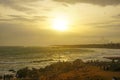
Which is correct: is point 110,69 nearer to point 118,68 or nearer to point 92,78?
point 118,68

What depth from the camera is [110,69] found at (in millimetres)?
37406

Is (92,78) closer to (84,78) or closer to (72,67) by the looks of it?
(84,78)

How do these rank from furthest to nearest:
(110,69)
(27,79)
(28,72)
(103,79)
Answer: (110,69), (28,72), (27,79), (103,79)

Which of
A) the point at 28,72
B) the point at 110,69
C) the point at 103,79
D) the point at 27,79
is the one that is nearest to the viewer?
the point at 103,79

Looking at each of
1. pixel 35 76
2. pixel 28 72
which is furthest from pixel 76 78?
pixel 28 72

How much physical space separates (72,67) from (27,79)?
9.82 metres

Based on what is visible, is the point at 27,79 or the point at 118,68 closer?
the point at 27,79

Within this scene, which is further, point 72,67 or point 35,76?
point 72,67

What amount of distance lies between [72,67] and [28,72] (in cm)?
700

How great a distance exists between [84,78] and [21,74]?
10.1m

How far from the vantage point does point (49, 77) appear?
29.2 metres

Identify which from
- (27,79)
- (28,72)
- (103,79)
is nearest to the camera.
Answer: (103,79)

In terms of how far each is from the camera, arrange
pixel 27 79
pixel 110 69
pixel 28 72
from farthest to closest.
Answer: pixel 110 69 → pixel 28 72 → pixel 27 79

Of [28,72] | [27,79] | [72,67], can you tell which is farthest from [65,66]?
[27,79]
